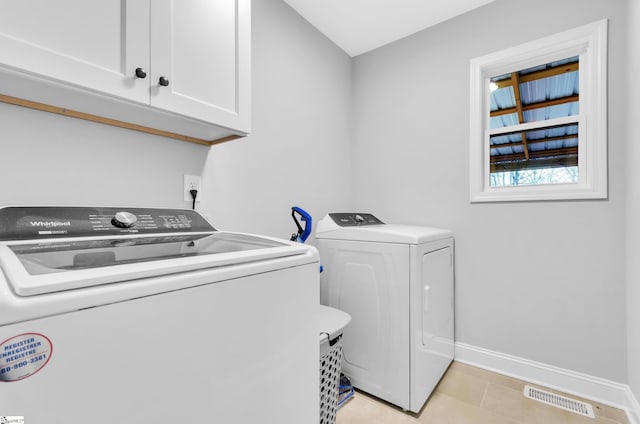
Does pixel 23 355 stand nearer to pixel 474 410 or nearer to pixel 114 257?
pixel 114 257

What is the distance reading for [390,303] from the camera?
1.76 metres

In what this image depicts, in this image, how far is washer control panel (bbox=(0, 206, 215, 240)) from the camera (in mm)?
905

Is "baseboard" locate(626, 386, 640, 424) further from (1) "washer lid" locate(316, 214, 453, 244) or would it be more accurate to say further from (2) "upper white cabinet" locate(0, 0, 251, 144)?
(2) "upper white cabinet" locate(0, 0, 251, 144)

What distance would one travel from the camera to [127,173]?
4.31ft

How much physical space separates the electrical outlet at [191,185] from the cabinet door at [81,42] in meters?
0.55

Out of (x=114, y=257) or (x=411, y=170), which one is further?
(x=411, y=170)

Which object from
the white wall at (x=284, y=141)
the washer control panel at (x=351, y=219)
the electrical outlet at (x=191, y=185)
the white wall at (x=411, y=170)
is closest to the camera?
the white wall at (x=411, y=170)

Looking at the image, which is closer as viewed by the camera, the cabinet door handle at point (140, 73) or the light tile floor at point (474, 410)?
the cabinet door handle at point (140, 73)

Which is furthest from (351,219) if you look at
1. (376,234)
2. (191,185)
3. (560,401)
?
(560,401)

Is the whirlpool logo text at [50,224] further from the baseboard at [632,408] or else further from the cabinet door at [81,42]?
the baseboard at [632,408]

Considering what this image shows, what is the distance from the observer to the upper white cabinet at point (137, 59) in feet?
2.71

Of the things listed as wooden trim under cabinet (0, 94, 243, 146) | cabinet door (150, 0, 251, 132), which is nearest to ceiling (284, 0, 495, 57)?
cabinet door (150, 0, 251, 132)

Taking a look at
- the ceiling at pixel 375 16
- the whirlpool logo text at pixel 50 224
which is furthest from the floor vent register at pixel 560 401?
the ceiling at pixel 375 16

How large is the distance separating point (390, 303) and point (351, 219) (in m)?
0.71
